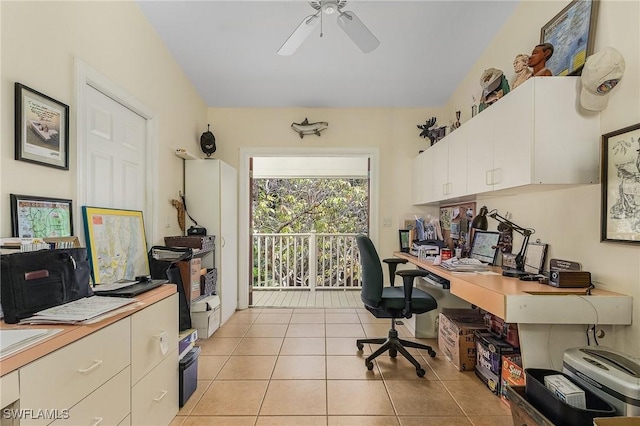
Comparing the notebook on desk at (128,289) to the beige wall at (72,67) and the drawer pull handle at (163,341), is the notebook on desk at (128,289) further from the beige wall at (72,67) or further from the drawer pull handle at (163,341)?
the beige wall at (72,67)

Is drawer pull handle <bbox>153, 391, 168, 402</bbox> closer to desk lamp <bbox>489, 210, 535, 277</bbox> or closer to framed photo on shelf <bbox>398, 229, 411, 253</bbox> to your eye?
desk lamp <bbox>489, 210, 535, 277</bbox>

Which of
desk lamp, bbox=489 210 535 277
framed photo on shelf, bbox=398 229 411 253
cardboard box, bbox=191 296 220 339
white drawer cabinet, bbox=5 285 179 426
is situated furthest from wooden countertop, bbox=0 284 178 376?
framed photo on shelf, bbox=398 229 411 253

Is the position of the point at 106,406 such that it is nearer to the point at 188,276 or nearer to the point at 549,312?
the point at 188,276

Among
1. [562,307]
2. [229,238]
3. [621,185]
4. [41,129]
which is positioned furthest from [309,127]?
[562,307]

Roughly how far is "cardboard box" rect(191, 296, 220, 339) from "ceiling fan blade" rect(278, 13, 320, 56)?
2362mm

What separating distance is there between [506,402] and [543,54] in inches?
87.0

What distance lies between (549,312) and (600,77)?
122cm

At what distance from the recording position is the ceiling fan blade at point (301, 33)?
6.75ft

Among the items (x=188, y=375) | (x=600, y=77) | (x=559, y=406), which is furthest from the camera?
(x=188, y=375)

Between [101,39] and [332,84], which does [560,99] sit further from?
[101,39]

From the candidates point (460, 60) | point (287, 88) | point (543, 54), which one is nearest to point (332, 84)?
point (287, 88)

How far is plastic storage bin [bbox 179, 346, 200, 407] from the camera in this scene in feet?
6.36

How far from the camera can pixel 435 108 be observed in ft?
13.1

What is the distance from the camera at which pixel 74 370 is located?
1.09m
